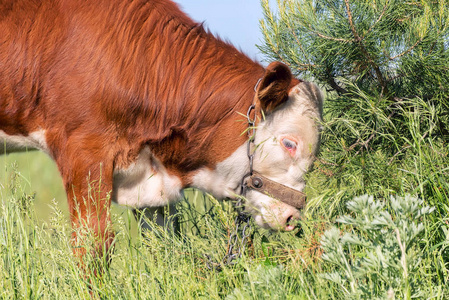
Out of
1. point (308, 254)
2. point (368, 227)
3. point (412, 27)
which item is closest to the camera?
point (368, 227)

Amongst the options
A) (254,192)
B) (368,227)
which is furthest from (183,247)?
(368,227)

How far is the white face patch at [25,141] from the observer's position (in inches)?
127

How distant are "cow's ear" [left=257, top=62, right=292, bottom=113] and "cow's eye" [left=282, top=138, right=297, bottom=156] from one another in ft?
0.68

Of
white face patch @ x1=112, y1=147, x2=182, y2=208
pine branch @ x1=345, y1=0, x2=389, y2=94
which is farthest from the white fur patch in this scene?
pine branch @ x1=345, y1=0, x2=389, y2=94

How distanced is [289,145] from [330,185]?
374 mm

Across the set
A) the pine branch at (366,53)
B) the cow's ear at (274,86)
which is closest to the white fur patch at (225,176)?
the cow's ear at (274,86)

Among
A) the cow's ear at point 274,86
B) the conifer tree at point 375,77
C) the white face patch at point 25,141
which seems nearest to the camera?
the conifer tree at point 375,77

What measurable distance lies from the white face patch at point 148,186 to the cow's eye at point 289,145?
2.38ft

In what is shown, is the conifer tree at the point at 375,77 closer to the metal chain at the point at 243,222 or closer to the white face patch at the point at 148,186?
the metal chain at the point at 243,222

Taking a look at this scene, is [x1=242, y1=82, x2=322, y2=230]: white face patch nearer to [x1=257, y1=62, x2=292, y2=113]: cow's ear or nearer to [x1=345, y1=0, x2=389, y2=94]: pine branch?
[x1=257, y1=62, x2=292, y2=113]: cow's ear

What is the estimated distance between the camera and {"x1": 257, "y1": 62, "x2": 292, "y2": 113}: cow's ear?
2977 mm

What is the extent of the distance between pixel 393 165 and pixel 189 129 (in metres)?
1.20

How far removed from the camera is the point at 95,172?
311 centimetres

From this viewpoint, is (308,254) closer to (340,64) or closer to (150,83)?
(340,64)
